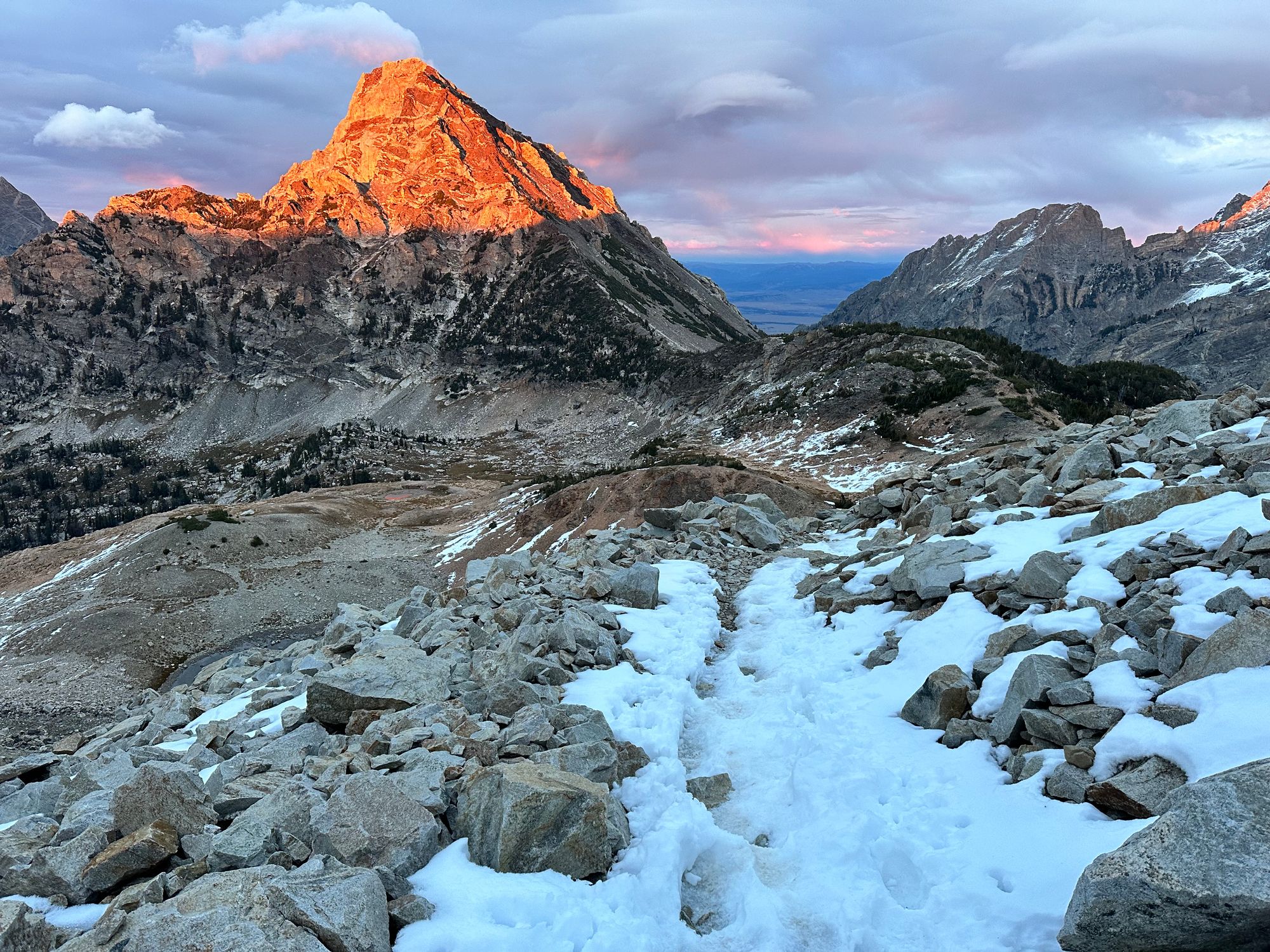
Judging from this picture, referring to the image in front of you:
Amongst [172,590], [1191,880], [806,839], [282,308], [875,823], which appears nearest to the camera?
[1191,880]

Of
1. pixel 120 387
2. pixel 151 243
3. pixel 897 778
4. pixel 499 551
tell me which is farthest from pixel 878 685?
pixel 151 243

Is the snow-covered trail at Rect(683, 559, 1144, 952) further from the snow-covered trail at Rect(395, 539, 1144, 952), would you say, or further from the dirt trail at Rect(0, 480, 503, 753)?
the dirt trail at Rect(0, 480, 503, 753)

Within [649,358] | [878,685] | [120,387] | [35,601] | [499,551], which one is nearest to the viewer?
[878,685]

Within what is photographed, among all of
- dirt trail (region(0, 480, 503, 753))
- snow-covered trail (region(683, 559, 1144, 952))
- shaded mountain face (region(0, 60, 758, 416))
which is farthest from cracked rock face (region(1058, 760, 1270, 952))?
shaded mountain face (region(0, 60, 758, 416))

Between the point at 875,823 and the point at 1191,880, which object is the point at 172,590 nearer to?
the point at 875,823

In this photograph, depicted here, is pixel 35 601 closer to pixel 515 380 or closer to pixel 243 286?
pixel 515 380

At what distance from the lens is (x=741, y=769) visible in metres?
10.0

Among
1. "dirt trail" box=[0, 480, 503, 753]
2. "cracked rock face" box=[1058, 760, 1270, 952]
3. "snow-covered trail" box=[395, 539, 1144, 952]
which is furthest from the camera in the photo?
"dirt trail" box=[0, 480, 503, 753]

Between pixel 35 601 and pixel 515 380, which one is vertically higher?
pixel 515 380

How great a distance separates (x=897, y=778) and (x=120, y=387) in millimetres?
218735

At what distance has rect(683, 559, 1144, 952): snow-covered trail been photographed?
21.9 feet

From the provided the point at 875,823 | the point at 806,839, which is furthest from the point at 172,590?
the point at 875,823

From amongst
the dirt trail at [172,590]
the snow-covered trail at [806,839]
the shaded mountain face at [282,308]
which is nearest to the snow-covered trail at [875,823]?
the snow-covered trail at [806,839]

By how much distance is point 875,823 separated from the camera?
27.0ft
